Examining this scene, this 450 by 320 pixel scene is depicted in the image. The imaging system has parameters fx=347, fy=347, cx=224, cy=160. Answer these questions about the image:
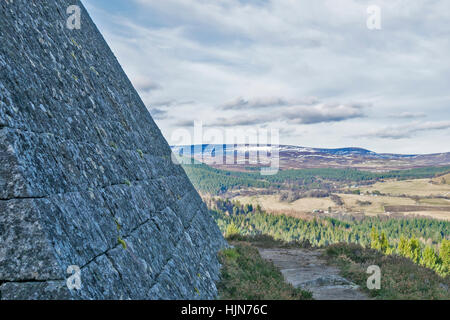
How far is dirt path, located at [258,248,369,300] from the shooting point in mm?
16688

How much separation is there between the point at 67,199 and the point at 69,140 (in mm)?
1522

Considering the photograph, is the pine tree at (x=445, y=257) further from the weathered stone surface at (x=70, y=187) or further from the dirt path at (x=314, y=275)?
the weathered stone surface at (x=70, y=187)

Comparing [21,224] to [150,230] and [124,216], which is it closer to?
[124,216]

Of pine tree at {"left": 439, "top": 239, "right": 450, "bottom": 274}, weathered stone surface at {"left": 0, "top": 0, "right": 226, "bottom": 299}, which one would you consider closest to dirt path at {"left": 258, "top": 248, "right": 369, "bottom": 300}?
weathered stone surface at {"left": 0, "top": 0, "right": 226, "bottom": 299}

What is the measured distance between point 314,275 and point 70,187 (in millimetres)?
19352

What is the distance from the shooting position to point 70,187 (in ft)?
16.7

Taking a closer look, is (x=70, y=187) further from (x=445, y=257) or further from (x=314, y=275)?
(x=445, y=257)

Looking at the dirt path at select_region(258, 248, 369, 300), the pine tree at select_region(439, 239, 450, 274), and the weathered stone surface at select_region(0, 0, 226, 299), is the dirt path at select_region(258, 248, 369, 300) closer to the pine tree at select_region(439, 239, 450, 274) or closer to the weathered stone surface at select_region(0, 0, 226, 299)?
the weathered stone surface at select_region(0, 0, 226, 299)

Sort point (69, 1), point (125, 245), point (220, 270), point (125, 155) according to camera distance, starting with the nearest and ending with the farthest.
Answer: point (125, 245)
point (125, 155)
point (69, 1)
point (220, 270)

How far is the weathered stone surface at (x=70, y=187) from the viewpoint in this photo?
375 cm

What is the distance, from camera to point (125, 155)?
890 centimetres

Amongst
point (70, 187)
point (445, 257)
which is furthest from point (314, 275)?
point (445, 257)

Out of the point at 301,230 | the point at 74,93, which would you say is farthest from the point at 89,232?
the point at 301,230

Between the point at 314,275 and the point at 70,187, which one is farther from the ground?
the point at 70,187
